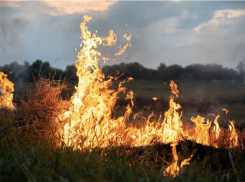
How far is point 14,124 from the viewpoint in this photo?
5.62 meters

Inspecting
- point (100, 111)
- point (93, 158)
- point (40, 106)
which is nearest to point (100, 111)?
point (100, 111)

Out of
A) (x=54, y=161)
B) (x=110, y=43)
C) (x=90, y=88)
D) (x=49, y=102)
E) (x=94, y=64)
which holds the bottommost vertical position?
(x=54, y=161)

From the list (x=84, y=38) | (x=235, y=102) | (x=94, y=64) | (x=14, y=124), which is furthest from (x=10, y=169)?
(x=235, y=102)

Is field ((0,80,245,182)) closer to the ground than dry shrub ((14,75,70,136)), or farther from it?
closer to the ground

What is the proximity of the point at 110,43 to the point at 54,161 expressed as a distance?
387cm

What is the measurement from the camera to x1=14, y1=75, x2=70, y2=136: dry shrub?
5730 millimetres

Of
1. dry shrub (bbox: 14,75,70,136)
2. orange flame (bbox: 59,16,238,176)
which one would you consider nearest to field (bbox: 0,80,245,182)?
dry shrub (bbox: 14,75,70,136)

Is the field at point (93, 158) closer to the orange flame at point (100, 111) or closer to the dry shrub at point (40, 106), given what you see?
the dry shrub at point (40, 106)


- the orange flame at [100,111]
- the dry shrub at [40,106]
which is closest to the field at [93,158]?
the dry shrub at [40,106]

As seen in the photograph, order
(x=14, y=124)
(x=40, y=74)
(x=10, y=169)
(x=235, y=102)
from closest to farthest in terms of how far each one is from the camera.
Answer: (x=10, y=169)
(x=14, y=124)
(x=40, y=74)
(x=235, y=102)

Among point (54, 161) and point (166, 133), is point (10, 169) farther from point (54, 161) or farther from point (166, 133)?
point (166, 133)

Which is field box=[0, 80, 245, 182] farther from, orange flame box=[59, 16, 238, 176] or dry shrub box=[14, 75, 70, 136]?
orange flame box=[59, 16, 238, 176]

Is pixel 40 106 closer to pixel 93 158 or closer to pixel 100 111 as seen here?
pixel 100 111

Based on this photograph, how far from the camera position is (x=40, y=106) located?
589 cm
